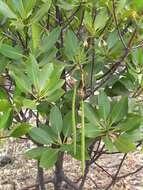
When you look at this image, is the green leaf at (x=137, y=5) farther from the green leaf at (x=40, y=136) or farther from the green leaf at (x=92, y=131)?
the green leaf at (x=40, y=136)

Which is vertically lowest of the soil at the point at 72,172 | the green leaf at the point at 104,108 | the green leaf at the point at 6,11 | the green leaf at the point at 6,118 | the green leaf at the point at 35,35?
the soil at the point at 72,172

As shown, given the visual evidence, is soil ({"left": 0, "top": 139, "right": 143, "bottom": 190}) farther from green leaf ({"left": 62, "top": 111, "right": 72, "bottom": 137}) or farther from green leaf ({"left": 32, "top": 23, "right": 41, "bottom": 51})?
green leaf ({"left": 32, "top": 23, "right": 41, "bottom": 51})

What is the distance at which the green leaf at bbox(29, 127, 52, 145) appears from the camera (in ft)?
4.99

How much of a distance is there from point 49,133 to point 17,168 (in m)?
1.40

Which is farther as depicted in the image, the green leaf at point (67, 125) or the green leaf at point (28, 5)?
the green leaf at point (67, 125)

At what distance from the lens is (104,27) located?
1635mm

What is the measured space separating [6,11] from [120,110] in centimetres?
49

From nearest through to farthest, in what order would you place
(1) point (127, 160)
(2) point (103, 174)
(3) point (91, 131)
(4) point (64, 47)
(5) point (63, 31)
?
(3) point (91, 131), (4) point (64, 47), (5) point (63, 31), (2) point (103, 174), (1) point (127, 160)

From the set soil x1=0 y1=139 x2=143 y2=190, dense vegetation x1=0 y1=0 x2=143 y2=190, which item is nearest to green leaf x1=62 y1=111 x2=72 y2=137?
dense vegetation x1=0 y1=0 x2=143 y2=190

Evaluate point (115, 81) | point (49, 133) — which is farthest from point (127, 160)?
point (49, 133)

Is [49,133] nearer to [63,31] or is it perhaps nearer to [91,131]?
[91,131]

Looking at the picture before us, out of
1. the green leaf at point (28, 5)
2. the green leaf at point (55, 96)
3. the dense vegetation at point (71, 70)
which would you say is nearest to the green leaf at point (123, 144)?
the dense vegetation at point (71, 70)

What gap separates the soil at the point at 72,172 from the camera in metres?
2.64

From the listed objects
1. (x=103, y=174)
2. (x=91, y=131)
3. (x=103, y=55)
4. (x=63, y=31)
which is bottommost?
(x=103, y=174)
